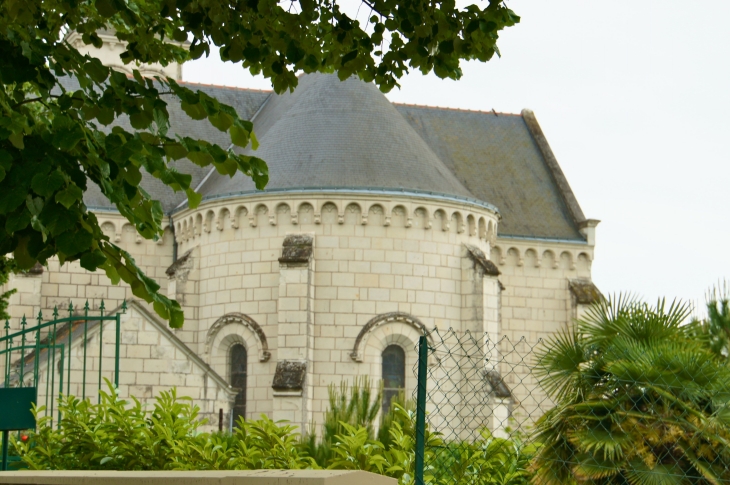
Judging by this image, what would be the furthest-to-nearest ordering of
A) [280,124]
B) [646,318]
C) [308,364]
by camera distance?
[280,124], [308,364], [646,318]

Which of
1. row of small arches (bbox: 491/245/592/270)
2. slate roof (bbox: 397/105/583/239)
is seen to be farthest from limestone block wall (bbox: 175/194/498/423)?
slate roof (bbox: 397/105/583/239)

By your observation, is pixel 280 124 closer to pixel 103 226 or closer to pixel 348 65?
pixel 103 226

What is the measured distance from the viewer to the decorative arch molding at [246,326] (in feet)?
76.1

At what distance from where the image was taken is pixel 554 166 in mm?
31109

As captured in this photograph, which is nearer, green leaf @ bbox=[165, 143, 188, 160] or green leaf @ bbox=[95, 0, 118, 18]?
green leaf @ bbox=[165, 143, 188, 160]

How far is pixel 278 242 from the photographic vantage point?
77.2 ft

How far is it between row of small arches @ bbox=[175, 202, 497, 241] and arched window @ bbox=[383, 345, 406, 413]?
110 inches

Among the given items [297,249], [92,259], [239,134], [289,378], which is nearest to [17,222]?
[92,259]

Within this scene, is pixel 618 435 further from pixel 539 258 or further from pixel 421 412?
pixel 539 258

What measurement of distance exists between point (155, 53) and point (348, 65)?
1.54 meters

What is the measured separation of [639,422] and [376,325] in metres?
15.0

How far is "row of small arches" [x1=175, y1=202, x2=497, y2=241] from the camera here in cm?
2334

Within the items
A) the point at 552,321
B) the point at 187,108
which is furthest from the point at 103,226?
the point at 187,108

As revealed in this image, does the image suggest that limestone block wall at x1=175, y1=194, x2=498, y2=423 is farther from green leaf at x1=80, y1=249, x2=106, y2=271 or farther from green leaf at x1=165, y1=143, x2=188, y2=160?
green leaf at x1=80, y1=249, x2=106, y2=271
